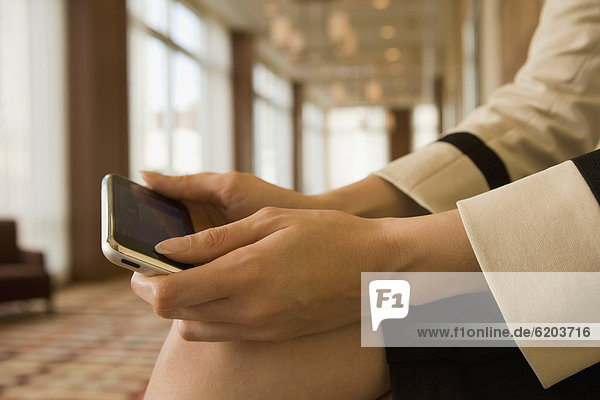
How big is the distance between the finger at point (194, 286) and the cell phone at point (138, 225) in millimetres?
35

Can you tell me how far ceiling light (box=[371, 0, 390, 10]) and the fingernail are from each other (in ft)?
37.1

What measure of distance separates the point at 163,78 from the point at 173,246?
8.90 m

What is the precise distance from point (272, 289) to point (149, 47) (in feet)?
28.2

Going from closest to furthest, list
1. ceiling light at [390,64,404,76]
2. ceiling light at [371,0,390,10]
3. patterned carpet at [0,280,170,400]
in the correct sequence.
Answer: patterned carpet at [0,280,170,400], ceiling light at [371,0,390,10], ceiling light at [390,64,404,76]

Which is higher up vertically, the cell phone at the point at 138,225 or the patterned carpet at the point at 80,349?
the cell phone at the point at 138,225

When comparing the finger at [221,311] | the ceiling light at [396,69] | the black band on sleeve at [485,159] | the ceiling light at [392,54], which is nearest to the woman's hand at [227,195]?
the black band on sleeve at [485,159]

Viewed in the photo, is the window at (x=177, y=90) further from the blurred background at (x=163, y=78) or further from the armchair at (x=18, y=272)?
the armchair at (x=18, y=272)

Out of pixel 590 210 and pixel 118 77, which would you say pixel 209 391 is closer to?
pixel 590 210

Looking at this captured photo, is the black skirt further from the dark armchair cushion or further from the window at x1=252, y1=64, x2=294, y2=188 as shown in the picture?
the window at x1=252, y1=64, x2=294, y2=188

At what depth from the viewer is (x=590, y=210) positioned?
0.62 m

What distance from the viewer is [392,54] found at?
15.9m

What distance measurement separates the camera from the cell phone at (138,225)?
685mm

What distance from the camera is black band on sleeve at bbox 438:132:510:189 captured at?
1065mm

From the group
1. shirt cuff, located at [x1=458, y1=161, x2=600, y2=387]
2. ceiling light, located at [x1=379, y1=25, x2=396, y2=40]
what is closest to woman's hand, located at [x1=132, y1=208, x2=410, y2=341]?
shirt cuff, located at [x1=458, y1=161, x2=600, y2=387]
